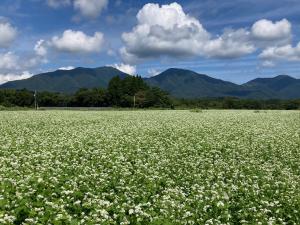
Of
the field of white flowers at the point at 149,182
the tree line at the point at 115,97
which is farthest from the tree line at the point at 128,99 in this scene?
the field of white flowers at the point at 149,182

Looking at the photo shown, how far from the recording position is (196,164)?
15.9 meters

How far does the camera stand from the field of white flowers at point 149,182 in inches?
347

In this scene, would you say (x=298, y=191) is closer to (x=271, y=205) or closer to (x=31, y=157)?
(x=271, y=205)

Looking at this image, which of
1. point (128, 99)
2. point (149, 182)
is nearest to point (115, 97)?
point (128, 99)

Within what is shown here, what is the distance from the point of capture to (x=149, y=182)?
12.5m

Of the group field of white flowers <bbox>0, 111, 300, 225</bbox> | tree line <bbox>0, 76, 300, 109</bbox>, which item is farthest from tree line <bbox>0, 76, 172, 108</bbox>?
field of white flowers <bbox>0, 111, 300, 225</bbox>

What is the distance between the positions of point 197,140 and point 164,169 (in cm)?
816

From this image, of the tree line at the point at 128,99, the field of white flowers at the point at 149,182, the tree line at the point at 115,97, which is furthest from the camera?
the tree line at the point at 115,97

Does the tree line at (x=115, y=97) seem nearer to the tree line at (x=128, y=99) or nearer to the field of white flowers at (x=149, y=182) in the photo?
the tree line at (x=128, y=99)

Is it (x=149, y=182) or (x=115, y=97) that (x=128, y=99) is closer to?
(x=115, y=97)

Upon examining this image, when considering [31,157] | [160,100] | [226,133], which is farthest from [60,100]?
[31,157]

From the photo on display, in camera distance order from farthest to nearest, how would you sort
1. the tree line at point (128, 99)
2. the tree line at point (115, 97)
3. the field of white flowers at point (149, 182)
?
1. the tree line at point (115, 97)
2. the tree line at point (128, 99)
3. the field of white flowers at point (149, 182)

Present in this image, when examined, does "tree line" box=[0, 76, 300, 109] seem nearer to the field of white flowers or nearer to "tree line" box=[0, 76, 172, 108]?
"tree line" box=[0, 76, 172, 108]

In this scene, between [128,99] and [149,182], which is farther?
[128,99]
